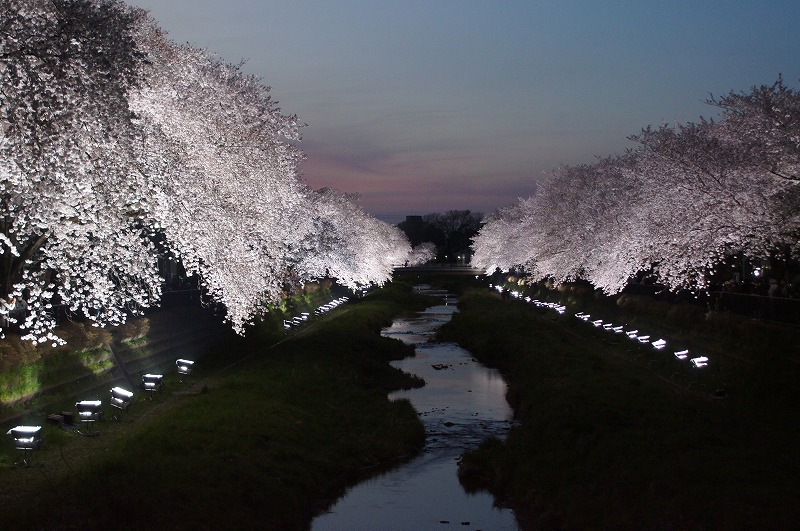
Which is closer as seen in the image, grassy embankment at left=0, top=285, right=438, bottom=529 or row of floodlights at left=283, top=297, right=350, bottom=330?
grassy embankment at left=0, top=285, right=438, bottom=529

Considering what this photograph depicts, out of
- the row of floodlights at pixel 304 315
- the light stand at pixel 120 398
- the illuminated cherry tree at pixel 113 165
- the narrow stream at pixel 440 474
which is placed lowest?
the narrow stream at pixel 440 474

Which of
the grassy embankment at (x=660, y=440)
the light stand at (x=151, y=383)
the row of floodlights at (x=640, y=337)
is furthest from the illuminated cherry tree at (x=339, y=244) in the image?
the light stand at (x=151, y=383)

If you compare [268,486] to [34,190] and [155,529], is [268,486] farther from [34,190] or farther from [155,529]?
[34,190]

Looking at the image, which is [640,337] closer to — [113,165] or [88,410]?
[88,410]

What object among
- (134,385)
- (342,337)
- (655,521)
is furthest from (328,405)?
(342,337)

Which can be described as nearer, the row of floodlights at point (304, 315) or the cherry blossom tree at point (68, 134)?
the cherry blossom tree at point (68, 134)

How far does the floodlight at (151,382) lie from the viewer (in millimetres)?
24125

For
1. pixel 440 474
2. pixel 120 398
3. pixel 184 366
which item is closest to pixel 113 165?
pixel 120 398

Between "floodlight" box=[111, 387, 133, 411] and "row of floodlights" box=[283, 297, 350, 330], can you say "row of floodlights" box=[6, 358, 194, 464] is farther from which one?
"row of floodlights" box=[283, 297, 350, 330]

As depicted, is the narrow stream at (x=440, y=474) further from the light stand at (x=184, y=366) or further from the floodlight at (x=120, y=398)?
the light stand at (x=184, y=366)

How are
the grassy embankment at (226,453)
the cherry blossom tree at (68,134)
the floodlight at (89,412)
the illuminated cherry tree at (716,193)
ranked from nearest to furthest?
the cherry blossom tree at (68,134)
the grassy embankment at (226,453)
the floodlight at (89,412)
the illuminated cherry tree at (716,193)

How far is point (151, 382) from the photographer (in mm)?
24234

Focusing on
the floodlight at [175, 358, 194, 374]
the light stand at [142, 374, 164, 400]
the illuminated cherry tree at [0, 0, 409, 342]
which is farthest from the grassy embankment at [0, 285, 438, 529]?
the illuminated cherry tree at [0, 0, 409, 342]

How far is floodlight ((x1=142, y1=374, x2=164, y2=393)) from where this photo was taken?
950 inches
